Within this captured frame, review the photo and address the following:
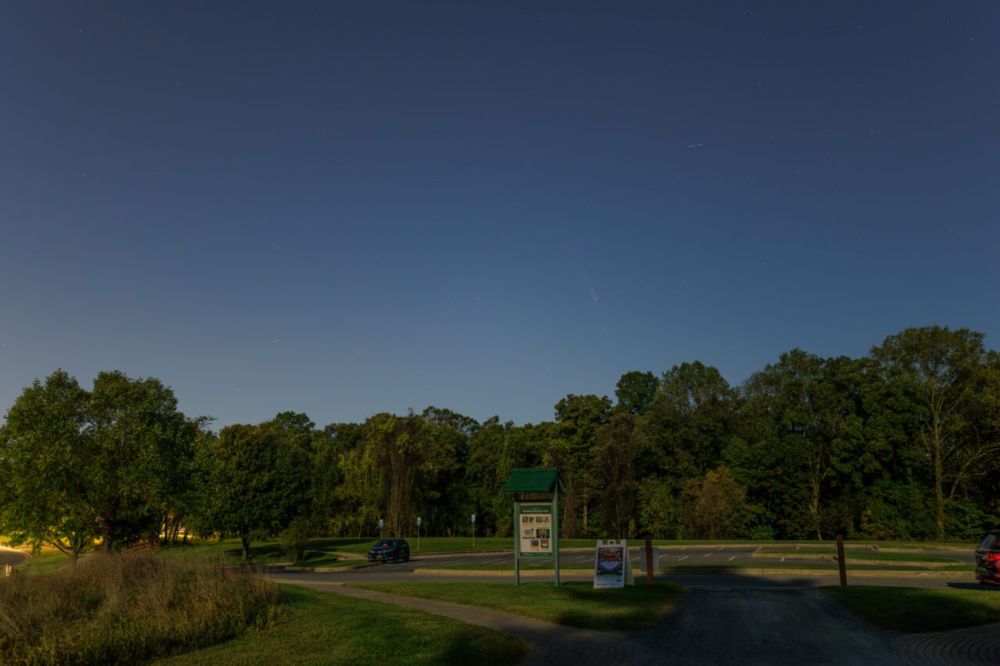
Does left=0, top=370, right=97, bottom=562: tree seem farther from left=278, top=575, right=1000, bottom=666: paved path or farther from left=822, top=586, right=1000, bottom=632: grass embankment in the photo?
left=822, top=586, right=1000, bottom=632: grass embankment

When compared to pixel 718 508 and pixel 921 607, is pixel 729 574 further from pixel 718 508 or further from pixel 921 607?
pixel 718 508

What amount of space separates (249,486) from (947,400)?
5299cm

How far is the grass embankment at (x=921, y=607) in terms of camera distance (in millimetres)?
Result: 13703

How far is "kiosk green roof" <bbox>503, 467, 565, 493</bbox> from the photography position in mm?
20859

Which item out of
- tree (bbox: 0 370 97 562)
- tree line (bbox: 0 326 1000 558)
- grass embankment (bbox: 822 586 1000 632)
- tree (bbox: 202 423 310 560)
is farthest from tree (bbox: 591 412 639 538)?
grass embankment (bbox: 822 586 1000 632)

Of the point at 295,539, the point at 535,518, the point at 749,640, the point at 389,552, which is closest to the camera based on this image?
the point at 749,640

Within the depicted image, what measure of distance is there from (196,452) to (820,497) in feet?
166

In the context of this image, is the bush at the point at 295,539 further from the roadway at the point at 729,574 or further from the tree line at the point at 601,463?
the roadway at the point at 729,574

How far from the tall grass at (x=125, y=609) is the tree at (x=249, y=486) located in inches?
1162

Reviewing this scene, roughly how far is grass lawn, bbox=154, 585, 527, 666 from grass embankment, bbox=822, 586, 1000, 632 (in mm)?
8086

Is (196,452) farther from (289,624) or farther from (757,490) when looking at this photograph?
(757,490)

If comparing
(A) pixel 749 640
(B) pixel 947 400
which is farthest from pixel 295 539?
(B) pixel 947 400

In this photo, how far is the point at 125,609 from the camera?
12.7m

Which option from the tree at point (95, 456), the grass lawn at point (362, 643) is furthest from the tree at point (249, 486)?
the grass lawn at point (362, 643)
